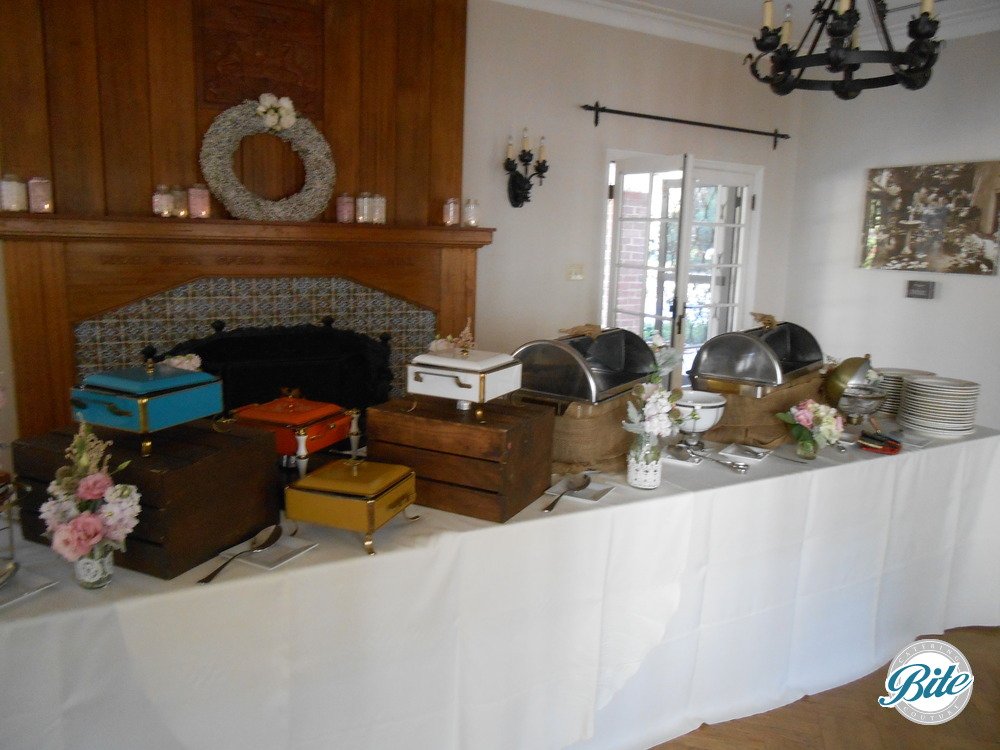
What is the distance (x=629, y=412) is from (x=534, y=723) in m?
0.85

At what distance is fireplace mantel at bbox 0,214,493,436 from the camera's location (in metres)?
3.22

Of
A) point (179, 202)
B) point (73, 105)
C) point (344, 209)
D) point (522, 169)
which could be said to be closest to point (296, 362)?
point (344, 209)

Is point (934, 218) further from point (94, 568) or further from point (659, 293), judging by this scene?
point (94, 568)

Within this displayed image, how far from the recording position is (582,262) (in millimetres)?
4984

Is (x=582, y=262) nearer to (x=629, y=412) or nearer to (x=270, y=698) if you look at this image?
(x=629, y=412)

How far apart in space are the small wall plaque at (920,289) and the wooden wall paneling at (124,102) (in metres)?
4.60

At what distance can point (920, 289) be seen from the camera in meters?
4.77

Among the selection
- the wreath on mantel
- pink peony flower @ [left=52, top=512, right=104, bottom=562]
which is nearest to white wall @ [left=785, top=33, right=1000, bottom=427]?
the wreath on mantel

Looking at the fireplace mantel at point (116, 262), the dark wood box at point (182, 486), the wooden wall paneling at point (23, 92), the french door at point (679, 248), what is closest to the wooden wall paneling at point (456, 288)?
the fireplace mantel at point (116, 262)

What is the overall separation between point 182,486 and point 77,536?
196mm

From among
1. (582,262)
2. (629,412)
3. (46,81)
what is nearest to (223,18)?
(46,81)

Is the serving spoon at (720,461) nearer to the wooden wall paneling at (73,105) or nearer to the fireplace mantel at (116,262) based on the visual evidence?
the fireplace mantel at (116,262)

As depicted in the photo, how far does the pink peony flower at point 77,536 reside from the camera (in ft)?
4.30

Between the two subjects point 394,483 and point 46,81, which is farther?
point 46,81
